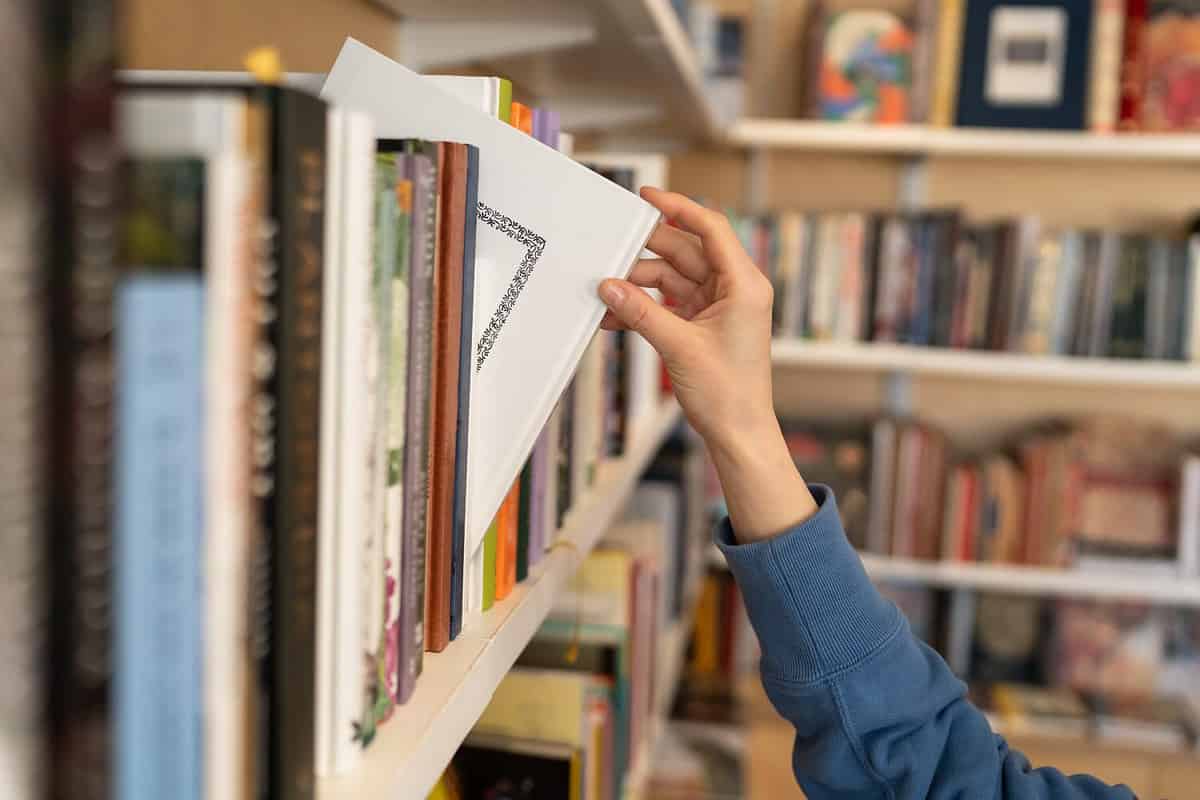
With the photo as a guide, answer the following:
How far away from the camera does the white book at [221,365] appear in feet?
0.95

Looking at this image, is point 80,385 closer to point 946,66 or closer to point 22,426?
point 22,426

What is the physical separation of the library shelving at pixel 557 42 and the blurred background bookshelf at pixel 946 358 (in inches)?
1.4

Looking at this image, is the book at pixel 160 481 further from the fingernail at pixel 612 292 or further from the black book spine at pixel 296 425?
the fingernail at pixel 612 292

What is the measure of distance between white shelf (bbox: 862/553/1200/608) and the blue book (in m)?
1.98

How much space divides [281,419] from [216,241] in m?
0.06

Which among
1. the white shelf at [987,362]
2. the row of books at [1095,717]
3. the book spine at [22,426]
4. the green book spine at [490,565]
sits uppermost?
the book spine at [22,426]

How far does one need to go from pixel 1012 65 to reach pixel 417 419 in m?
2.06

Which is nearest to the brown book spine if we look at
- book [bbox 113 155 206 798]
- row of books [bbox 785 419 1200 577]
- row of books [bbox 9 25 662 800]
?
row of books [bbox 9 25 662 800]

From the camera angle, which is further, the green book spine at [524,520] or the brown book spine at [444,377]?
the green book spine at [524,520]

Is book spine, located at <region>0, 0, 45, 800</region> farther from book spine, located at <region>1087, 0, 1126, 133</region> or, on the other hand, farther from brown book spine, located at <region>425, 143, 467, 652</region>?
book spine, located at <region>1087, 0, 1126, 133</region>

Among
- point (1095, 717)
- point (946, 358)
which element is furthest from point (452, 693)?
point (1095, 717)

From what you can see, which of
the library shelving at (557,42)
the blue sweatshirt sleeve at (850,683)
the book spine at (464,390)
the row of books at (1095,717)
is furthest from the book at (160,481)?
the row of books at (1095,717)

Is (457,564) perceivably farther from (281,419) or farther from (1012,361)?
(1012,361)

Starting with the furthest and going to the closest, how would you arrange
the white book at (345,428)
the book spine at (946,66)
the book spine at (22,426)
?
1. the book spine at (946,66)
2. the white book at (345,428)
3. the book spine at (22,426)
